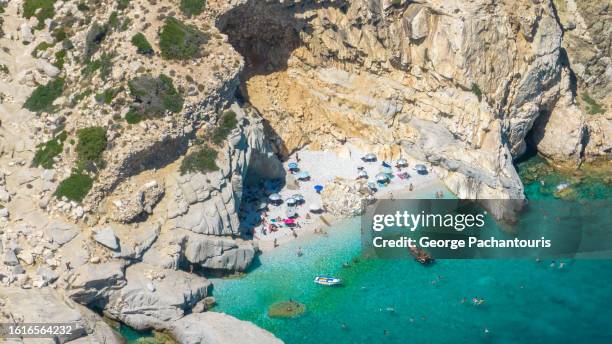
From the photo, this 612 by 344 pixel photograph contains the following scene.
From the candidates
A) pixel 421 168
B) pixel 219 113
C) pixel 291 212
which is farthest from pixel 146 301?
pixel 421 168

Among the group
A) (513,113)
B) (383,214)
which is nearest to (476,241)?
(383,214)

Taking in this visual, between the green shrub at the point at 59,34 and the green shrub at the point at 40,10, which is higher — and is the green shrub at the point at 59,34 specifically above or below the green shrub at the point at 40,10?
below

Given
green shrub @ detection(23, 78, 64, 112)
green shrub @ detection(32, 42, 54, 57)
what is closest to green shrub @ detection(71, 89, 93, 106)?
green shrub @ detection(23, 78, 64, 112)

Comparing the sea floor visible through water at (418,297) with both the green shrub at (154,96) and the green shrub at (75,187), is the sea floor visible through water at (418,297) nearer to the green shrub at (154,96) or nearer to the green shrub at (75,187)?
the green shrub at (75,187)

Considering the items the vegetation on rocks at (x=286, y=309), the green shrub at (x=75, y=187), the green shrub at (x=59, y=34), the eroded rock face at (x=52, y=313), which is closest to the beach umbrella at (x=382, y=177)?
the vegetation on rocks at (x=286, y=309)

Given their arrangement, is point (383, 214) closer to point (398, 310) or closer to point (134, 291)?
point (398, 310)

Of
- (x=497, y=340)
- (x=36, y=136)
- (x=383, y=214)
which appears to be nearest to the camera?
(x=497, y=340)
